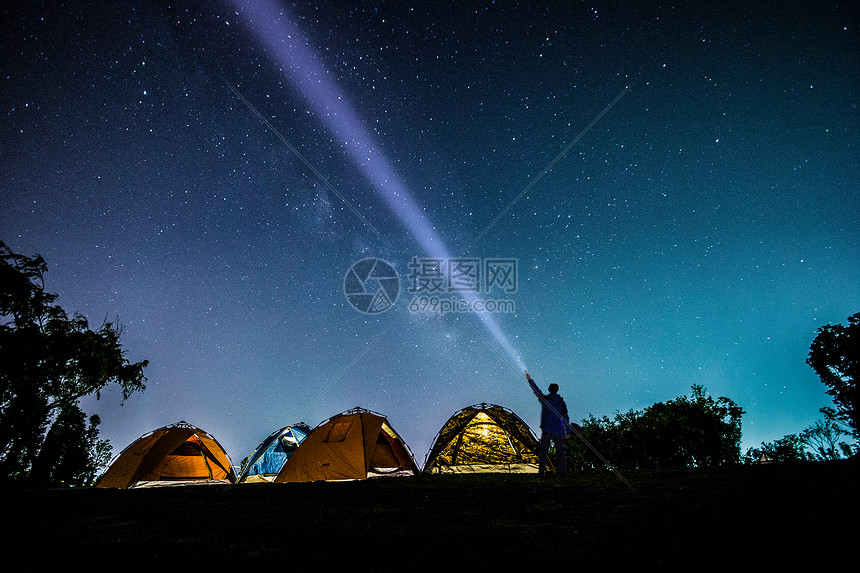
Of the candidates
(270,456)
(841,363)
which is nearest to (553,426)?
(270,456)

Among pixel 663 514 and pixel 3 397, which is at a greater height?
pixel 3 397

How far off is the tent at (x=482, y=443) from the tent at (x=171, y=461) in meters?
8.27

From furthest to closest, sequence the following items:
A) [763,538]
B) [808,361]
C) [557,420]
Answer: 1. [808,361]
2. [557,420]
3. [763,538]

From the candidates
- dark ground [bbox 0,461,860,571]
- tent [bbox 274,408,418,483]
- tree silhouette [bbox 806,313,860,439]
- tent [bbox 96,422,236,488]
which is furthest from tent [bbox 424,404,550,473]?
tree silhouette [bbox 806,313,860,439]

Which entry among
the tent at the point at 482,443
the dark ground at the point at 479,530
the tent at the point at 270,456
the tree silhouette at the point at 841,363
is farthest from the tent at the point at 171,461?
the tree silhouette at the point at 841,363

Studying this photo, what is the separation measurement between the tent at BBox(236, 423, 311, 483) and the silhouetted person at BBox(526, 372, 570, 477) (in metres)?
9.07

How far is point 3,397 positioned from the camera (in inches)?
744

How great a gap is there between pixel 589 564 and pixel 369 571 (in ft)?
5.65

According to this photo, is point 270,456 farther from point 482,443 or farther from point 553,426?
point 553,426

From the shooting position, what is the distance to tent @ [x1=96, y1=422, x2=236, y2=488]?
12195 millimetres

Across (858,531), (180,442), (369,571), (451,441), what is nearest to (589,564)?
(369,571)

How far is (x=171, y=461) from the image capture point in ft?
42.6

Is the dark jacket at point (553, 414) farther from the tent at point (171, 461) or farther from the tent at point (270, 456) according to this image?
the tent at point (171, 461)

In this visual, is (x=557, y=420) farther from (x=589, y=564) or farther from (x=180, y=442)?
(x=180, y=442)
